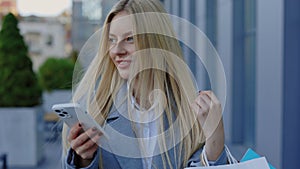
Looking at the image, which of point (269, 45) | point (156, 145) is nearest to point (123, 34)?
point (156, 145)

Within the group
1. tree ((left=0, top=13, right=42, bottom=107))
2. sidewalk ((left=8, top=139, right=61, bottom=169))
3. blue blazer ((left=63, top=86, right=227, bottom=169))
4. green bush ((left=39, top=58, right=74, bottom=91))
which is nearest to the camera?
blue blazer ((left=63, top=86, right=227, bottom=169))

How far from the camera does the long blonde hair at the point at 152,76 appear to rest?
1.44m

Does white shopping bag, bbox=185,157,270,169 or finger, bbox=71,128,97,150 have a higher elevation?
finger, bbox=71,128,97,150

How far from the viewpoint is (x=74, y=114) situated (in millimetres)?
1223

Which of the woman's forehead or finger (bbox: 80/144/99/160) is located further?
the woman's forehead

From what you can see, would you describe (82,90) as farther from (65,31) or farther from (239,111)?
(65,31)

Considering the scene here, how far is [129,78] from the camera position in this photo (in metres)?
1.49

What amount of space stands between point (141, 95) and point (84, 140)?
0.31 metres

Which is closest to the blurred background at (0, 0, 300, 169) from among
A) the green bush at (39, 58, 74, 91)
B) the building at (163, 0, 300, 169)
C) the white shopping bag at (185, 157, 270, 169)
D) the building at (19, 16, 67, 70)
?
the building at (163, 0, 300, 169)

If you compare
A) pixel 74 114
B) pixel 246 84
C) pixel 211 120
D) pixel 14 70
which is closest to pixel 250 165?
pixel 211 120

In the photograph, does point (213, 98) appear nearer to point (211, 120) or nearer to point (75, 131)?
point (211, 120)

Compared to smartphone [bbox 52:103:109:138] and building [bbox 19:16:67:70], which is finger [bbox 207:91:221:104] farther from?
building [bbox 19:16:67:70]

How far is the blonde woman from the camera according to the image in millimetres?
1417

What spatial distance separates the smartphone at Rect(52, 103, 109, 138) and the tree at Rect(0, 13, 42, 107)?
6209 millimetres
